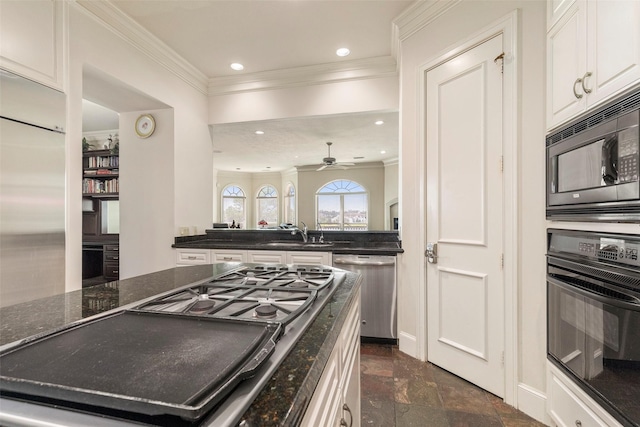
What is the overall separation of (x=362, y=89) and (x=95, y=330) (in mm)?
3165

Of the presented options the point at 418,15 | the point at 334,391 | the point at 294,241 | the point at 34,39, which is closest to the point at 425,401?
the point at 334,391

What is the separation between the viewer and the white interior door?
1853mm

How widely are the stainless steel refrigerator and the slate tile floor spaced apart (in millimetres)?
2241

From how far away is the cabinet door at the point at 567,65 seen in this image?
131 cm

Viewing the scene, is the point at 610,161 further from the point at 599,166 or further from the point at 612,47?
the point at 612,47

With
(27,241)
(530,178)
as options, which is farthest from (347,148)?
(27,241)

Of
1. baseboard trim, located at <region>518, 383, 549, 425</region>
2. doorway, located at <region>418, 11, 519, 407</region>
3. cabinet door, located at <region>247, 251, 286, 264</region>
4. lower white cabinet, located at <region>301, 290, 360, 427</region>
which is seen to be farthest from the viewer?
cabinet door, located at <region>247, 251, 286, 264</region>

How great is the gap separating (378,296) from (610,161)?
1882 millimetres

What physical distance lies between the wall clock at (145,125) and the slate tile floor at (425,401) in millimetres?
3173

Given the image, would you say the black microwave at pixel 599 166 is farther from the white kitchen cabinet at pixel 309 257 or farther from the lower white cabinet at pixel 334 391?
the white kitchen cabinet at pixel 309 257

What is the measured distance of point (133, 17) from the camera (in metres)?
2.48

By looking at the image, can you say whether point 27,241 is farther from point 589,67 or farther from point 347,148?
point 347,148

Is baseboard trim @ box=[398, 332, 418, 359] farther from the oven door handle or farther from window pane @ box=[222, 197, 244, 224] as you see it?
window pane @ box=[222, 197, 244, 224]

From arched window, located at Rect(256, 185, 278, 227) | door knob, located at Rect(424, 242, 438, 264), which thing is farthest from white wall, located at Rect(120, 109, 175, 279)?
arched window, located at Rect(256, 185, 278, 227)
